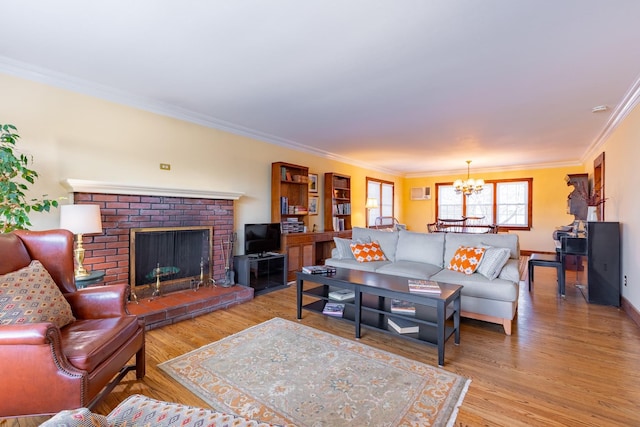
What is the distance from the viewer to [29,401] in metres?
1.48

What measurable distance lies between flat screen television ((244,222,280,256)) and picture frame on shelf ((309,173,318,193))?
138 centimetres

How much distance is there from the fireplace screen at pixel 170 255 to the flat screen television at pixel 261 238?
22.5 inches

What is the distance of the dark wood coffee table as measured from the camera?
7.87 feet

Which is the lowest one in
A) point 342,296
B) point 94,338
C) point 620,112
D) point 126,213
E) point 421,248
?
A: point 342,296

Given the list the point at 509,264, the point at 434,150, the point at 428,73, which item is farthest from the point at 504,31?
the point at 434,150

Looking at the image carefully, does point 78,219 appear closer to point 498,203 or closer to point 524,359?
point 524,359

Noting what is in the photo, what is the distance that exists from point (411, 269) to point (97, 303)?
3087 millimetres

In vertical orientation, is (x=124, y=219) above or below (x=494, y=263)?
above

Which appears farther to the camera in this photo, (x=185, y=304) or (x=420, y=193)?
(x=420, y=193)

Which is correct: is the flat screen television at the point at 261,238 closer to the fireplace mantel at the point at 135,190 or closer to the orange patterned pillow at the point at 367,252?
the fireplace mantel at the point at 135,190

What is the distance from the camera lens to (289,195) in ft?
18.5

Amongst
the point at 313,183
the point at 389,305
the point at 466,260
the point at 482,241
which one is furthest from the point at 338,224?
the point at 389,305

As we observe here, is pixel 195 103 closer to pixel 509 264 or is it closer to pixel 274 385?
pixel 274 385

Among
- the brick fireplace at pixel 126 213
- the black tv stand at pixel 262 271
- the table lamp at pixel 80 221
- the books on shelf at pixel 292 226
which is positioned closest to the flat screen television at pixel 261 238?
the black tv stand at pixel 262 271
